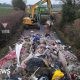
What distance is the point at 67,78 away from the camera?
13914 mm

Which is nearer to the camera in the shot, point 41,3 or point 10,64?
point 10,64

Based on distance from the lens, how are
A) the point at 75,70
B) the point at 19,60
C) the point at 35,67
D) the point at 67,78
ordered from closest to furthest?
the point at 67,78 < the point at 35,67 < the point at 75,70 < the point at 19,60

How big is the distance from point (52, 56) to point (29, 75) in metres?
3.73

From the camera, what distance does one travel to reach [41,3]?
129 feet

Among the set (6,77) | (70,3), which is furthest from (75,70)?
(70,3)

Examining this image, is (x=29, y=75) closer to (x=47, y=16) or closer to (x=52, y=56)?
(x=52, y=56)

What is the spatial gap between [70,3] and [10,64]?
74.3ft

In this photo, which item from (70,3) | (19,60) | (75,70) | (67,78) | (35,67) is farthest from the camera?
(70,3)

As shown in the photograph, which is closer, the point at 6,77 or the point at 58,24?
the point at 6,77

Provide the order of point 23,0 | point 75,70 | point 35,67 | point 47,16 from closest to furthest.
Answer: point 35,67, point 75,70, point 47,16, point 23,0

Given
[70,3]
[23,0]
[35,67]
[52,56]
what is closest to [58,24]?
[70,3]

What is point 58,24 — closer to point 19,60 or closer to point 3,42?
point 3,42

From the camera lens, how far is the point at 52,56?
17844 mm

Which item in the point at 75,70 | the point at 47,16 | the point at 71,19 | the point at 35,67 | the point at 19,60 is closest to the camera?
the point at 35,67
